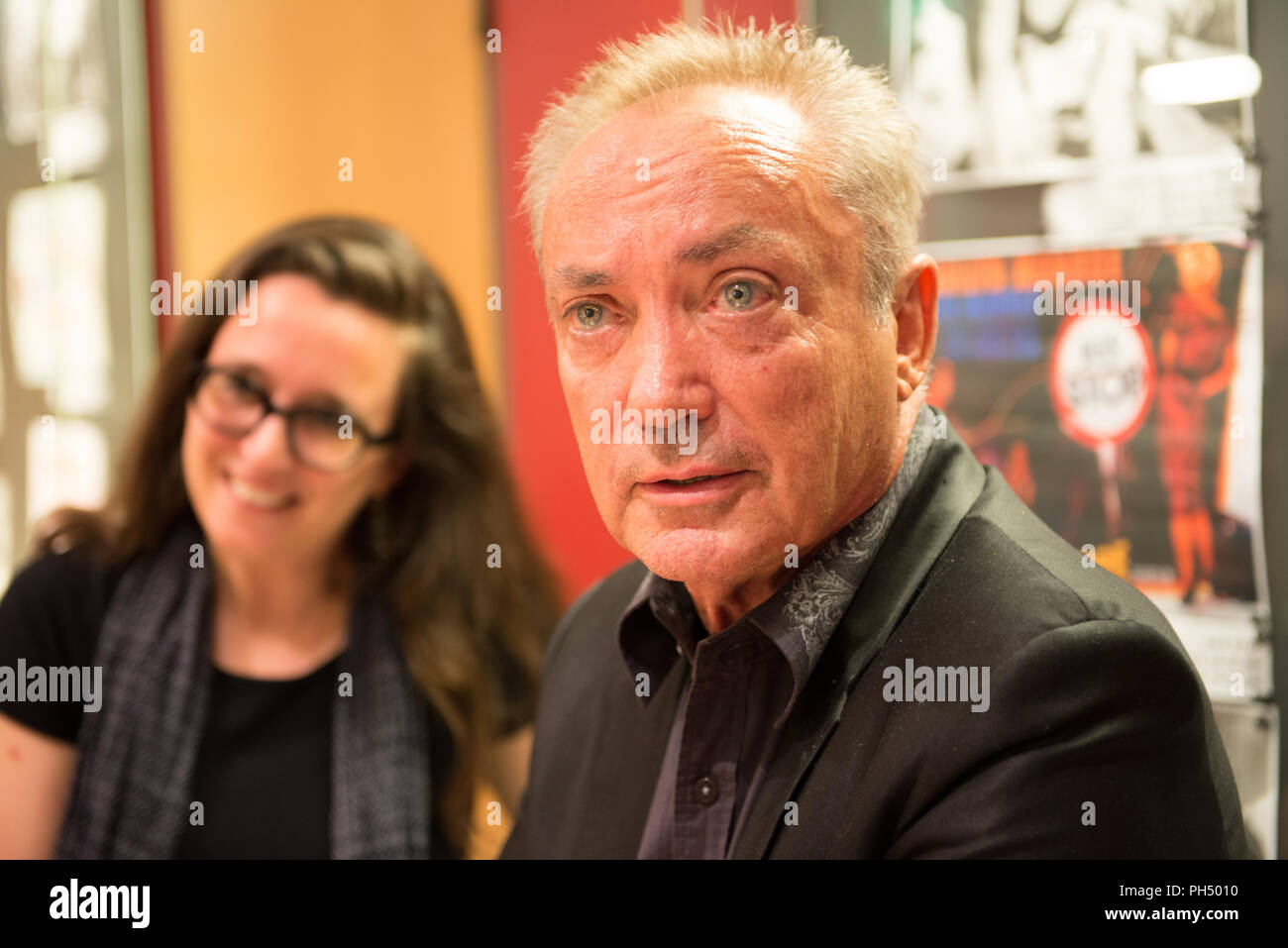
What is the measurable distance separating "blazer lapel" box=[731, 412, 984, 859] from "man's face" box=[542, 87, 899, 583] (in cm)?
9

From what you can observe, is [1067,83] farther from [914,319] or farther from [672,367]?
[672,367]

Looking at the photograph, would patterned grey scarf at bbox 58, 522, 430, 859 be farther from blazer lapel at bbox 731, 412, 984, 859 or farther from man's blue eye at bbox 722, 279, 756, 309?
man's blue eye at bbox 722, 279, 756, 309

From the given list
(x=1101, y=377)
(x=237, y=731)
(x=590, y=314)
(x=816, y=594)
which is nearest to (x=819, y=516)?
(x=816, y=594)

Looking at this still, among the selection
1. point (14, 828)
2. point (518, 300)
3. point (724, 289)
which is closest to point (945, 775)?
point (724, 289)

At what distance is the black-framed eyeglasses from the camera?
1613 millimetres

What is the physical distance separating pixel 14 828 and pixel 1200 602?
167 cm

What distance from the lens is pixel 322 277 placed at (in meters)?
1.65

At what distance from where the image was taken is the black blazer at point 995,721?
0.92 m

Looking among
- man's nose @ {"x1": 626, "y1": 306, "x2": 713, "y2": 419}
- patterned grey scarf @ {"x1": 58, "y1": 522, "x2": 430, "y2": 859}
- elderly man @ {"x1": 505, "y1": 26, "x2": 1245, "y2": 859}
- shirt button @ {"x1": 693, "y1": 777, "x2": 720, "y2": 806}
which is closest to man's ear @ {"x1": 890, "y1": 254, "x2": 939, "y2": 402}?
elderly man @ {"x1": 505, "y1": 26, "x2": 1245, "y2": 859}

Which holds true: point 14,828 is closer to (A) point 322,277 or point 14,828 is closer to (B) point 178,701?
(B) point 178,701

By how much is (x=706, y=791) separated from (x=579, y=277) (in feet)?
1.76

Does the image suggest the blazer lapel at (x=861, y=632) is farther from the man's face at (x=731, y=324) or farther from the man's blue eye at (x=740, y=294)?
the man's blue eye at (x=740, y=294)

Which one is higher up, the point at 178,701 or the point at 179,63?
A: the point at 179,63

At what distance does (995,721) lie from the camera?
93 centimetres
